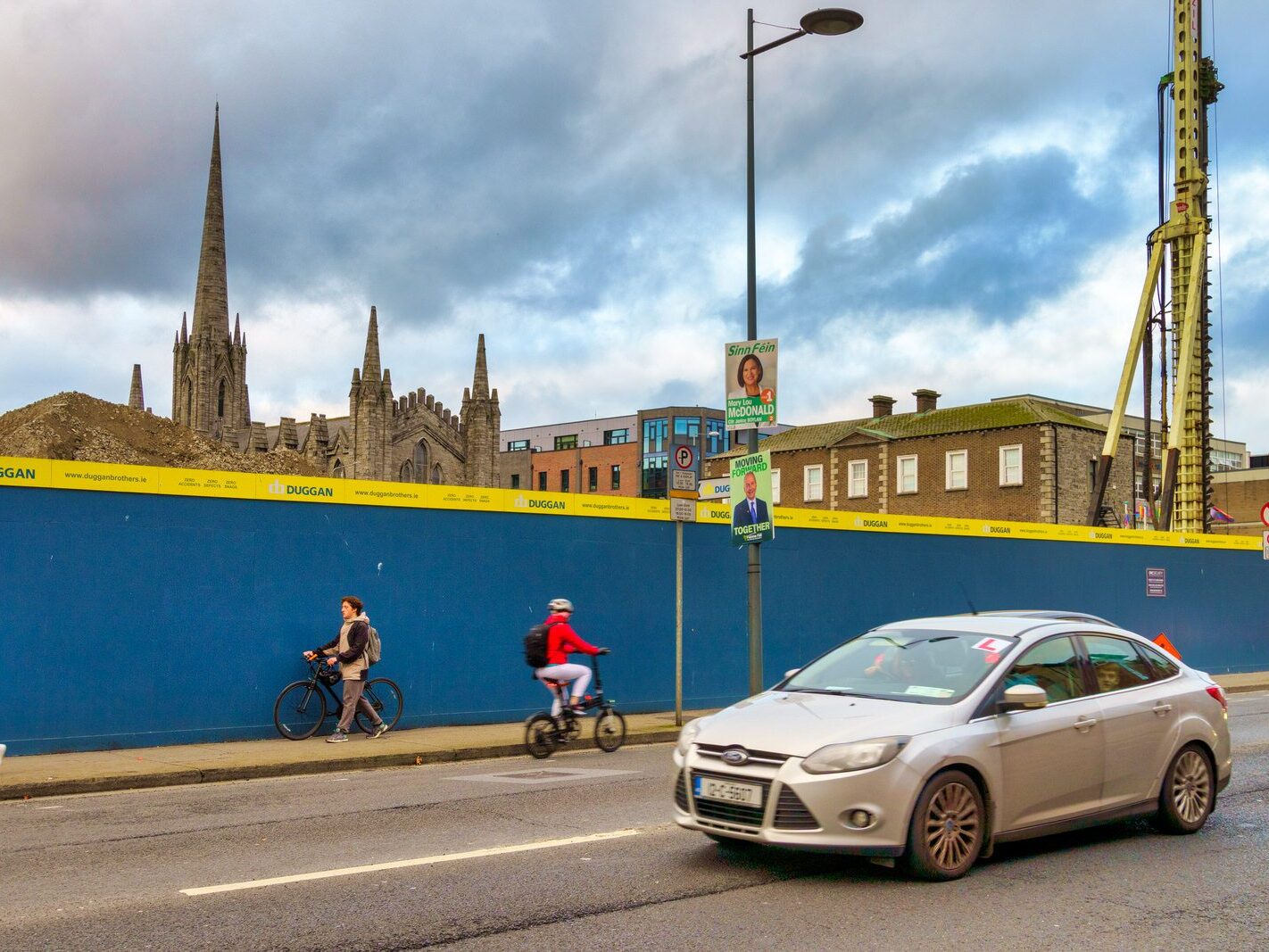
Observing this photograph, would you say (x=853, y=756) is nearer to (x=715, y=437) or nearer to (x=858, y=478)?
(x=858, y=478)

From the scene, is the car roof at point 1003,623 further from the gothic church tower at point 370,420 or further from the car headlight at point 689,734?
the gothic church tower at point 370,420

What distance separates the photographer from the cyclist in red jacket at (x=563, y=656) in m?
13.1

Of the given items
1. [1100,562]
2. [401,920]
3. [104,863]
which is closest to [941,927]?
[401,920]

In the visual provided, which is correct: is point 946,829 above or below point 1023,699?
below

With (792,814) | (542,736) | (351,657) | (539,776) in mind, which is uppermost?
(351,657)

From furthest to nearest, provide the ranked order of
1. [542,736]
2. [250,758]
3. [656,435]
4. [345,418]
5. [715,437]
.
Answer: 1. [656,435]
2. [715,437]
3. [345,418]
4. [542,736]
5. [250,758]

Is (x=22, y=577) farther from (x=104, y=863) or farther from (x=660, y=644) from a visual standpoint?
(x=660, y=644)

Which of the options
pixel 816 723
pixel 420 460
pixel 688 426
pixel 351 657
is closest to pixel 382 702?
pixel 351 657

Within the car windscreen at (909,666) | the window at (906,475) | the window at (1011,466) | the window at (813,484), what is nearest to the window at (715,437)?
the window at (813,484)

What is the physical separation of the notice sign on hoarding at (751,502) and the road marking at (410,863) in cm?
769

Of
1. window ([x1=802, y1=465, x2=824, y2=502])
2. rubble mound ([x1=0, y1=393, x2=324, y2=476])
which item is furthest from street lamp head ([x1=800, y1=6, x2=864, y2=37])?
window ([x1=802, y1=465, x2=824, y2=502])

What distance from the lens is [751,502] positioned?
15.6 m

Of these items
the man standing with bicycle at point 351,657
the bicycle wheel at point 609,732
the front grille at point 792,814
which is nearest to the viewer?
the front grille at point 792,814

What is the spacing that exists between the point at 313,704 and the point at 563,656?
3240 millimetres
